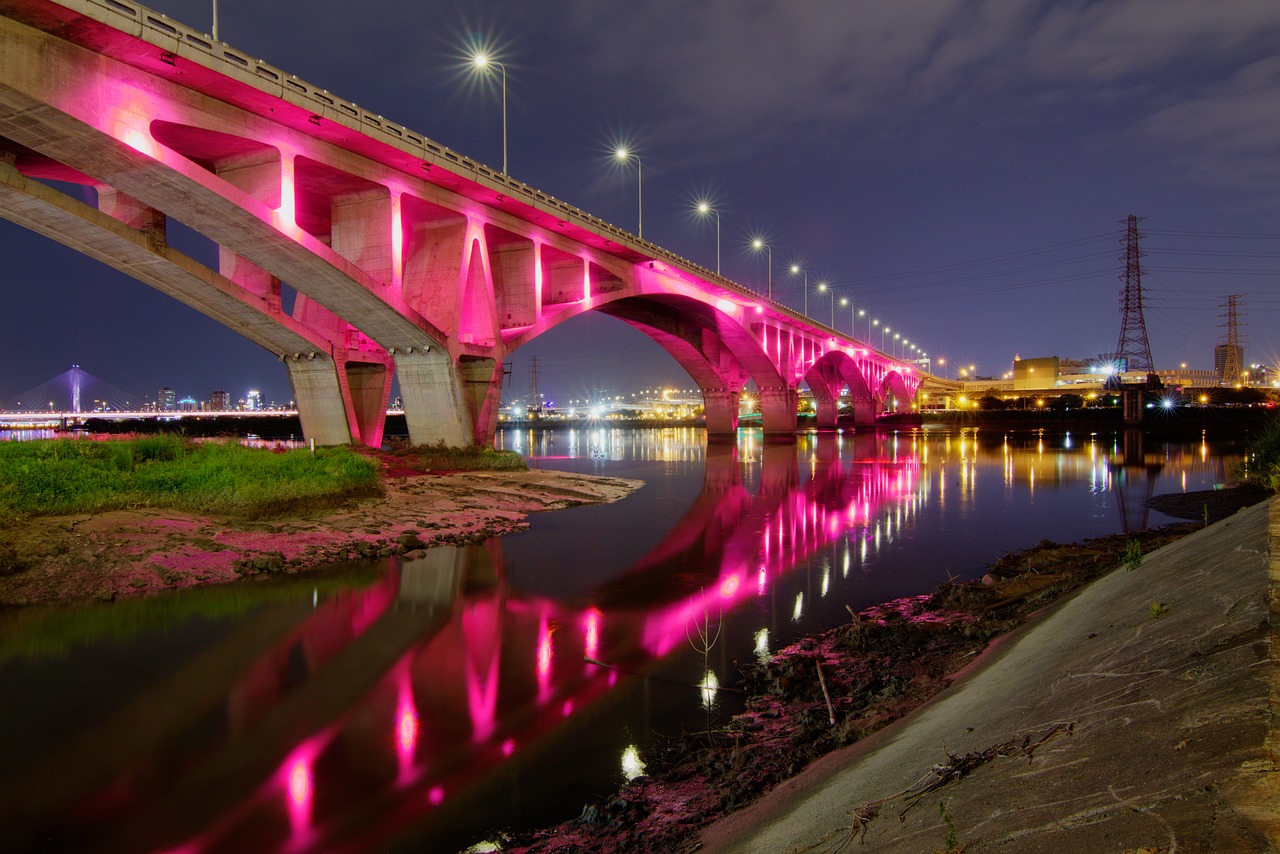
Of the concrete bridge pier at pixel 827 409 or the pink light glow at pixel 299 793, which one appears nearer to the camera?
the pink light glow at pixel 299 793

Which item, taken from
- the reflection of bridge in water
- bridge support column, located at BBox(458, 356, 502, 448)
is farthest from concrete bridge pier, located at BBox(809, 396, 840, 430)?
the reflection of bridge in water

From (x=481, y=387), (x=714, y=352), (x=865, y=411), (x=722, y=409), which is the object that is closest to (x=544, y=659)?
(x=481, y=387)

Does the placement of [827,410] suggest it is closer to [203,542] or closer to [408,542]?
[408,542]

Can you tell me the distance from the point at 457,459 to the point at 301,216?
42.6ft

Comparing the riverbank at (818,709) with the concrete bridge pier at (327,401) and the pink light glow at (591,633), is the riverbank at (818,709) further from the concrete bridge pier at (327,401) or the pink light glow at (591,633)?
the concrete bridge pier at (327,401)

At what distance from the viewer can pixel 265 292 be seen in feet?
99.2

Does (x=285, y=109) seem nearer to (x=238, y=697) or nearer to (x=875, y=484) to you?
(x=238, y=697)

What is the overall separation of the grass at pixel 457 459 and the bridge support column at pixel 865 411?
76.7 m

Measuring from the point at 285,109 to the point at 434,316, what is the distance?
34.1 feet

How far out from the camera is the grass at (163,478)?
49.5ft

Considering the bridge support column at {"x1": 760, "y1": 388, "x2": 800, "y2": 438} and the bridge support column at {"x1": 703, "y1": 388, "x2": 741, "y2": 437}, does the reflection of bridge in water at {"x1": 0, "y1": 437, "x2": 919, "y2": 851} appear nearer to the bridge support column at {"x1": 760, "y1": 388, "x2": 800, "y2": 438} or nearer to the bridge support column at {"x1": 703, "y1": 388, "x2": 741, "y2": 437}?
the bridge support column at {"x1": 760, "y1": 388, "x2": 800, "y2": 438}

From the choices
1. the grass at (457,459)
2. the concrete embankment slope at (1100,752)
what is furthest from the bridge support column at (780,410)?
the concrete embankment slope at (1100,752)

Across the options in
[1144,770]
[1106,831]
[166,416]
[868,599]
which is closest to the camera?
[1106,831]

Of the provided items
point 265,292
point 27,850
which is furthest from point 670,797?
point 265,292
